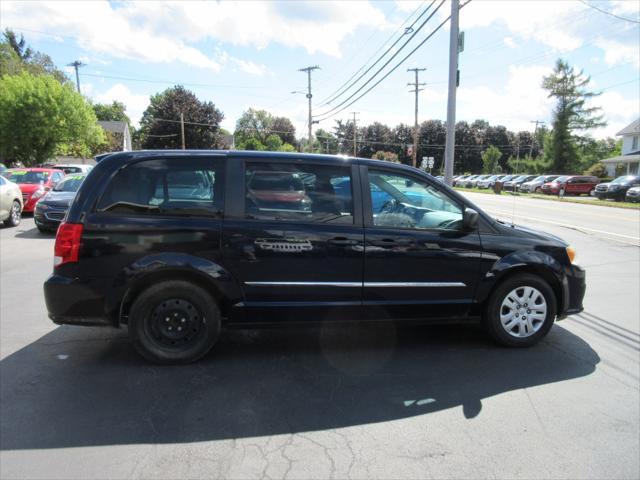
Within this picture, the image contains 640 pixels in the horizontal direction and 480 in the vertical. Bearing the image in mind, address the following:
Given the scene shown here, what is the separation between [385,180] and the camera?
13.8 ft

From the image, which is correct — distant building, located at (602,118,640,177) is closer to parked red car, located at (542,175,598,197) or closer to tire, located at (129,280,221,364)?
parked red car, located at (542,175,598,197)

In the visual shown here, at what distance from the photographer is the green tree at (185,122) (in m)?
62.8

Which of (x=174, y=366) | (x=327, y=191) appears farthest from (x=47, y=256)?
(x=327, y=191)

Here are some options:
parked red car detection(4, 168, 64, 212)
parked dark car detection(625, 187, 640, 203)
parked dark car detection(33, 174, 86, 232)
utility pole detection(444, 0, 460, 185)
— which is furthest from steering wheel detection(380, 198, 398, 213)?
parked dark car detection(625, 187, 640, 203)

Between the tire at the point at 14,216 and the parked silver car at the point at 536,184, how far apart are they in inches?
1449

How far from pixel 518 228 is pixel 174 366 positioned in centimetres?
347

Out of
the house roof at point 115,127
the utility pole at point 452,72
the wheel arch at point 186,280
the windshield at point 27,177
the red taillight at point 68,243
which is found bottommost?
the wheel arch at point 186,280

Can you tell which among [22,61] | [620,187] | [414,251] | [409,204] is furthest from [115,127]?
[414,251]

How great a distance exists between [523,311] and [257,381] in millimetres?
2582

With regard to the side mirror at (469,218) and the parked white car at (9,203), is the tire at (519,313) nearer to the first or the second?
the side mirror at (469,218)

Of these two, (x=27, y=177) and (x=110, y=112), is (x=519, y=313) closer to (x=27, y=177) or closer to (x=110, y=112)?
(x=27, y=177)

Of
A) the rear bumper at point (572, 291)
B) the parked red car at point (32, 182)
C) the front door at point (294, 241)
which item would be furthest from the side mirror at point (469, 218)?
the parked red car at point (32, 182)

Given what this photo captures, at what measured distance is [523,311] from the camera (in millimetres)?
4352

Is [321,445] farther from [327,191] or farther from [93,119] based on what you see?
[93,119]
